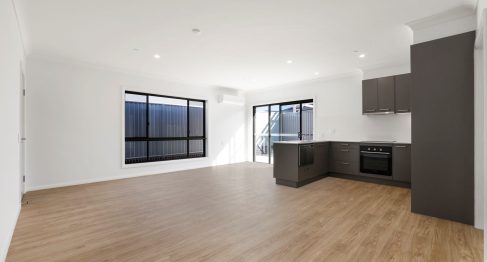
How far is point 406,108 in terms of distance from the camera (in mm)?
4820

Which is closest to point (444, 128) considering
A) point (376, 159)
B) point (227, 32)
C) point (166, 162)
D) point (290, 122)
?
point (376, 159)

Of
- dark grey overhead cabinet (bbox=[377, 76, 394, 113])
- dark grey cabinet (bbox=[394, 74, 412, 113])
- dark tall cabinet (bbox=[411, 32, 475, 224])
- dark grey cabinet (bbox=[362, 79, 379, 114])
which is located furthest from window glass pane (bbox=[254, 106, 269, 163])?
dark tall cabinet (bbox=[411, 32, 475, 224])

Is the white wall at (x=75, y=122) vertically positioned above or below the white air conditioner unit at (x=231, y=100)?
below

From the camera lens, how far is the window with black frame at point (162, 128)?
236 inches

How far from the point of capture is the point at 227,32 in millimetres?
3480

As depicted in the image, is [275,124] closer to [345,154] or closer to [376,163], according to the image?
[345,154]

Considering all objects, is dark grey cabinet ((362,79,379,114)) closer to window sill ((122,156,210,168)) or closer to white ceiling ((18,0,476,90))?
white ceiling ((18,0,476,90))

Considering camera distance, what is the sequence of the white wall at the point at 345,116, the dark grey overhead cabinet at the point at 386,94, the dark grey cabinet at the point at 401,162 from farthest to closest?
the white wall at the point at 345,116, the dark grey overhead cabinet at the point at 386,94, the dark grey cabinet at the point at 401,162

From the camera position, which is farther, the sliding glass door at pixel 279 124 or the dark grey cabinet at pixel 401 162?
the sliding glass door at pixel 279 124

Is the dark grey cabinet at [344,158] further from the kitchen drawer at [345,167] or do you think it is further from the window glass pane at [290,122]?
the window glass pane at [290,122]

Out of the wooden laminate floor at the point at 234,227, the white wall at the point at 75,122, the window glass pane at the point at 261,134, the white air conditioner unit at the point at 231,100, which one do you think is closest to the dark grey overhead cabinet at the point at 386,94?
the wooden laminate floor at the point at 234,227

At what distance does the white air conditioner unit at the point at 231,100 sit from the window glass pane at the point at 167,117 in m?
1.22

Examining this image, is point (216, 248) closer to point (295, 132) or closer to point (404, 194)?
point (404, 194)

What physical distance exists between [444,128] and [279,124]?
5204mm
